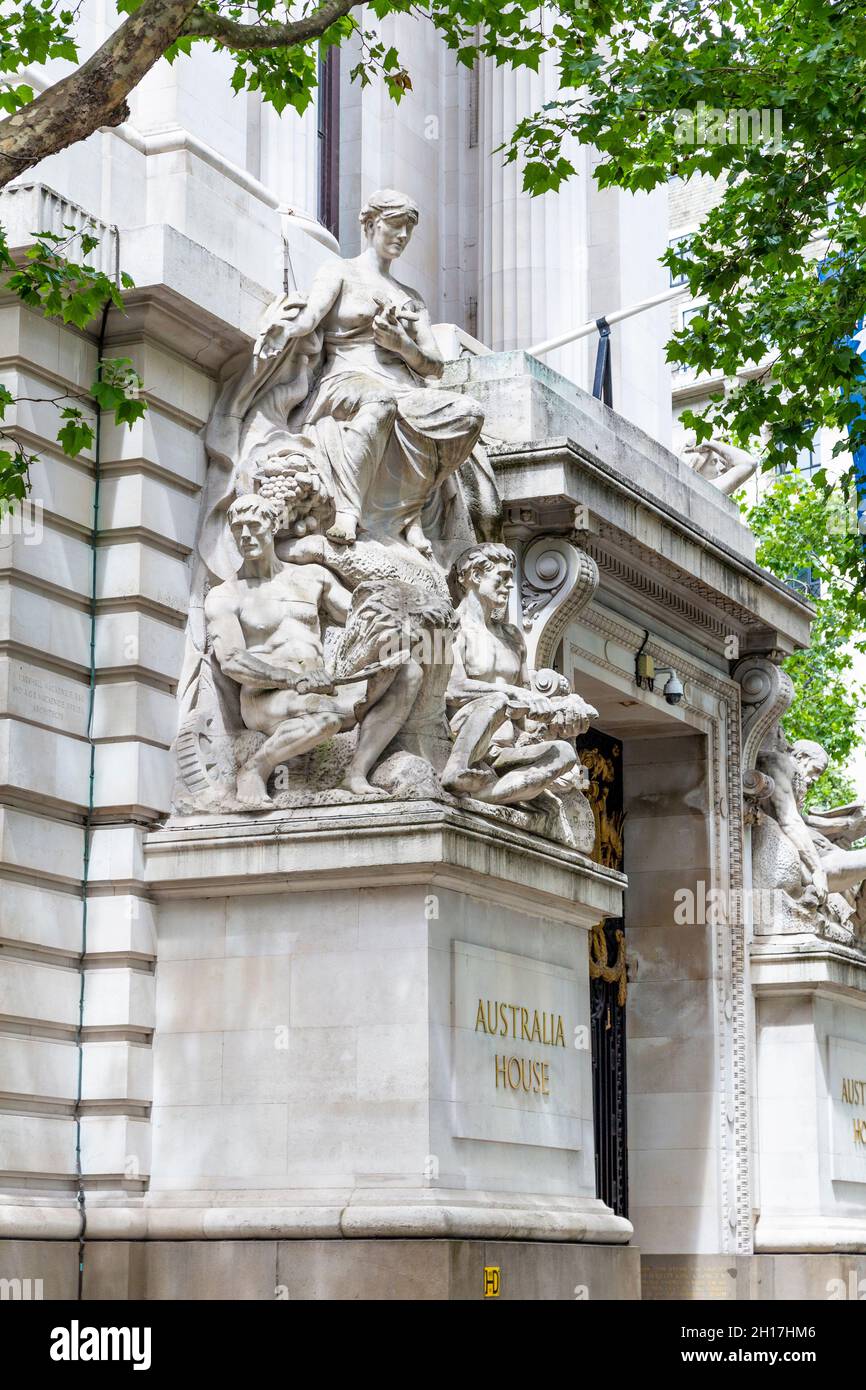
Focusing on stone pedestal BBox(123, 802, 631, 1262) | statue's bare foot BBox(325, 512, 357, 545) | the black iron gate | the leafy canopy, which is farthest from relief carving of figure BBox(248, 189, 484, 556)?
the leafy canopy

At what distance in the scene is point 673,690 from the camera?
77.5 ft

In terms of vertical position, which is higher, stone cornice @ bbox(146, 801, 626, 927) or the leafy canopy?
the leafy canopy

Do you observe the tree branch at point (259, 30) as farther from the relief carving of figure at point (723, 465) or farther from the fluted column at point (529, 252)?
the relief carving of figure at point (723, 465)

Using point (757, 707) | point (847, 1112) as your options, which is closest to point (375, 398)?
point (757, 707)

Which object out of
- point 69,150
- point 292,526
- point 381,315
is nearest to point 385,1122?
point 292,526

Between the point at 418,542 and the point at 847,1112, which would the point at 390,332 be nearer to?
the point at 418,542

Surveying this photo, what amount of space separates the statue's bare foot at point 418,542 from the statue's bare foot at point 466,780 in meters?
2.31

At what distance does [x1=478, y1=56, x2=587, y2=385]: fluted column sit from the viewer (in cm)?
2702

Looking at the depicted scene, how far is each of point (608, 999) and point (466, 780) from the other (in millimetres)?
7731

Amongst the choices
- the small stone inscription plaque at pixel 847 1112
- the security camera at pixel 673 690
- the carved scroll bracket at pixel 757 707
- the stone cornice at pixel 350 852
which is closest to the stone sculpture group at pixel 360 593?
the stone cornice at pixel 350 852

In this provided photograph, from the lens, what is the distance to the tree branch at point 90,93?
13945mm

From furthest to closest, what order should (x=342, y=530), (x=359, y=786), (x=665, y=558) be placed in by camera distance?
(x=665, y=558), (x=342, y=530), (x=359, y=786)

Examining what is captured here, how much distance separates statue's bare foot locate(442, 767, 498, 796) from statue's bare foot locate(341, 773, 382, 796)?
1.78 feet

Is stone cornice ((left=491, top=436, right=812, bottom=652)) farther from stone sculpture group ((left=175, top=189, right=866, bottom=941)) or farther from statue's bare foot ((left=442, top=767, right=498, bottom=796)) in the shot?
statue's bare foot ((left=442, top=767, right=498, bottom=796))
